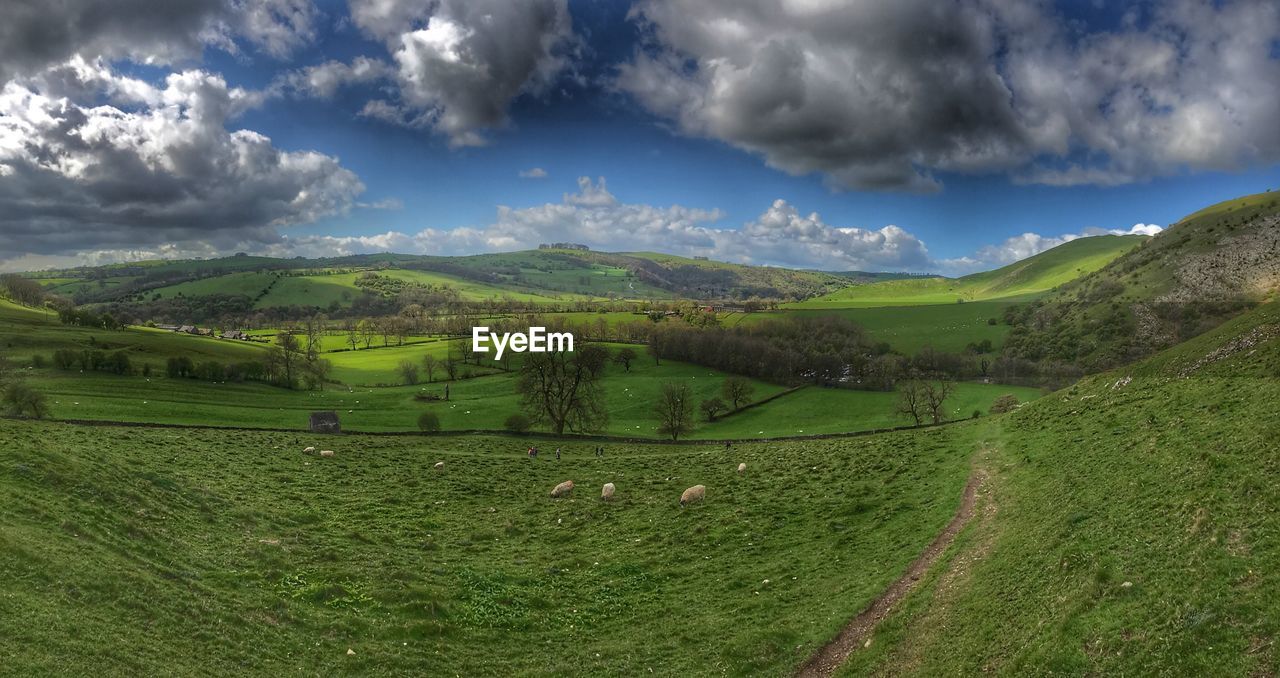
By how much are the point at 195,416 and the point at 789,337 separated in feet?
372

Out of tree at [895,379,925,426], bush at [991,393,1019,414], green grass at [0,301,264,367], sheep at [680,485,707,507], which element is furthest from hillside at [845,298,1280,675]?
green grass at [0,301,264,367]

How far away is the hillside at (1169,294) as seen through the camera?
101 meters

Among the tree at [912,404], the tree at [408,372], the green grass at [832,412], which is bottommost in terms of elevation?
the green grass at [832,412]

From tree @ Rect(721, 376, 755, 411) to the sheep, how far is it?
60712 mm

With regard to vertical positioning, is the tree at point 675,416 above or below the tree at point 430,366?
below

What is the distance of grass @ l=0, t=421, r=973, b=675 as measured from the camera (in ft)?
54.8

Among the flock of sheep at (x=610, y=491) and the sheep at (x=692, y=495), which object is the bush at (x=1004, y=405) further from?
the sheep at (x=692, y=495)

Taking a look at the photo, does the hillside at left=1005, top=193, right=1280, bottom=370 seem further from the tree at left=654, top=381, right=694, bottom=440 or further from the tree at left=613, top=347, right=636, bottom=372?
the tree at left=613, top=347, right=636, bottom=372

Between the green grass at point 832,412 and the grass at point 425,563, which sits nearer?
the grass at point 425,563

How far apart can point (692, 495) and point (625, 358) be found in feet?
307

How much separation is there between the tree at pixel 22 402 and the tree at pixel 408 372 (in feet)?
188

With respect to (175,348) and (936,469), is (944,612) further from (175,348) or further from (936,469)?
(175,348)

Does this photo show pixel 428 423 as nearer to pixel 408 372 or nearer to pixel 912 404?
pixel 408 372

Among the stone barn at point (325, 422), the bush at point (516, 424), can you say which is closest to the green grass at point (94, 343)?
the stone barn at point (325, 422)
